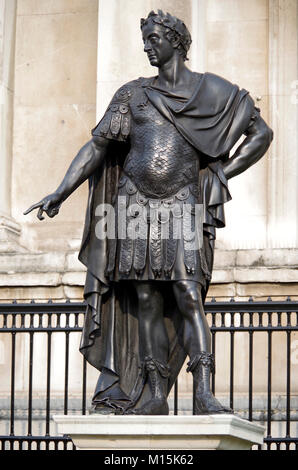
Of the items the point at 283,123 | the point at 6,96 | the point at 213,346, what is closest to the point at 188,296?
the point at 213,346

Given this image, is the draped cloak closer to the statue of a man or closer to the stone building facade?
the statue of a man

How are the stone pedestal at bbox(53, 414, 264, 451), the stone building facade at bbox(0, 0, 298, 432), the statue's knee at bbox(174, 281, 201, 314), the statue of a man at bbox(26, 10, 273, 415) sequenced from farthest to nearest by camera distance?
the stone building facade at bbox(0, 0, 298, 432) < the statue of a man at bbox(26, 10, 273, 415) < the statue's knee at bbox(174, 281, 201, 314) < the stone pedestal at bbox(53, 414, 264, 451)

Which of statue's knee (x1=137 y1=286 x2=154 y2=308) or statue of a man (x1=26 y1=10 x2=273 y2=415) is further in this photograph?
statue's knee (x1=137 y1=286 x2=154 y2=308)

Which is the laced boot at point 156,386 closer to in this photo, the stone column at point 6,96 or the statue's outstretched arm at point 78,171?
the statue's outstretched arm at point 78,171

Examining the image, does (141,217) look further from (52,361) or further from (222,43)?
(222,43)

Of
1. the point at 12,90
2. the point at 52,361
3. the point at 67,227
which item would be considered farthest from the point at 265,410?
the point at 12,90

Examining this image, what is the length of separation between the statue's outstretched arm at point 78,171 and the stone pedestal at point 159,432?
1.47 metres

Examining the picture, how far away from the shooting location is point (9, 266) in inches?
753

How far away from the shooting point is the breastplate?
13.0 m

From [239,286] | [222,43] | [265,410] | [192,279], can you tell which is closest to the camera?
[192,279]

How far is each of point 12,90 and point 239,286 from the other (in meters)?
3.65

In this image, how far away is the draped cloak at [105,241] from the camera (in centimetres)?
1309

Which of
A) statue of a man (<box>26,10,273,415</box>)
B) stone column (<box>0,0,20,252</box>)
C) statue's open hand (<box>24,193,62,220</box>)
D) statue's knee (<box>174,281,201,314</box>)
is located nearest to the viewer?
statue's knee (<box>174,281,201,314</box>)
